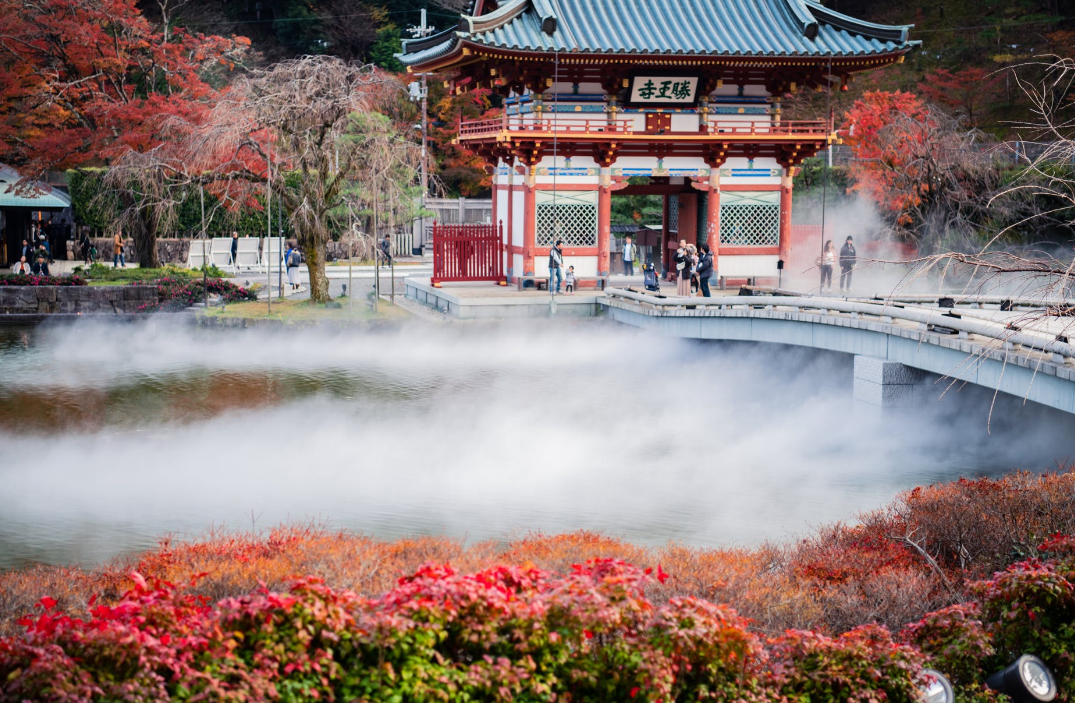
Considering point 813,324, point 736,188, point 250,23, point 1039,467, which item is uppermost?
point 250,23

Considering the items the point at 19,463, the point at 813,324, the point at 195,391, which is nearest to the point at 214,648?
the point at 19,463

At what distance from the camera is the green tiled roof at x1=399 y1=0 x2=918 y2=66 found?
99.2 feet

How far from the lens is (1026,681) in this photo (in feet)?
28.7

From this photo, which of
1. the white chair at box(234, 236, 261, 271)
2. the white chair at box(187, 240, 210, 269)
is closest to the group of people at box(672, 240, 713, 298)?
the white chair at box(187, 240, 210, 269)

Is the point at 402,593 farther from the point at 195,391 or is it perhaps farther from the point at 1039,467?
the point at 195,391

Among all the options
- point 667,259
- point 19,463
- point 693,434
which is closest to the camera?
point 19,463

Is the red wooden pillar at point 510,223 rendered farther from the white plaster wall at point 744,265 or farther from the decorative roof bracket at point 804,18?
the decorative roof bracket at point 804,18

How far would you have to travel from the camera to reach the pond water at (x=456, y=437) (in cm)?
1522

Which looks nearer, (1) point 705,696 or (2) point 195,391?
(1) point 705,696

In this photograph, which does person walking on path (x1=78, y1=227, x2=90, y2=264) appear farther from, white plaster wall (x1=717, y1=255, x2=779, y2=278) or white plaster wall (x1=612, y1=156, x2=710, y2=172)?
white plaster wall (x1=717, y1=255, x2=779, y2=278)

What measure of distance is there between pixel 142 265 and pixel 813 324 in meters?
24.3

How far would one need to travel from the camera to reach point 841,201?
45031mm

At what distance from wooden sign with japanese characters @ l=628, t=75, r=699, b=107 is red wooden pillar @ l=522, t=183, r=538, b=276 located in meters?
3.89

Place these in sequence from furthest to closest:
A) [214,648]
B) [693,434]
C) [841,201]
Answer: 1. [841,201]
2. [693,434]
3. [214,648]
